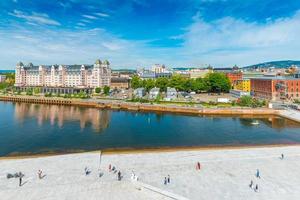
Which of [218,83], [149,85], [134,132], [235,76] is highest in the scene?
[235,76]

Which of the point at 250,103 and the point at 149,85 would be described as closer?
the point at 250,103

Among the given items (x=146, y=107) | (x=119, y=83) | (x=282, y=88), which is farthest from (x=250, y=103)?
(x=119, y=83)

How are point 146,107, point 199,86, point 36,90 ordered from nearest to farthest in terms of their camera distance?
point 146,107 < point 199,86 < point 36,90

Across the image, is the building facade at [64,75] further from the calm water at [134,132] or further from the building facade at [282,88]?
the building facade at [282,88]

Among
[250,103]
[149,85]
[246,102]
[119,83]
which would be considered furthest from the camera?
[119,83]

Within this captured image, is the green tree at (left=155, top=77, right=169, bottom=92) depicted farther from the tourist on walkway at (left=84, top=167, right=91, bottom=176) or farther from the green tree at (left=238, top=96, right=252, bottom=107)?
the tourist on walkway at (left=84, top=167, right=91, bottom=176)

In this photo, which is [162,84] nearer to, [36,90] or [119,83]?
[119,83]
